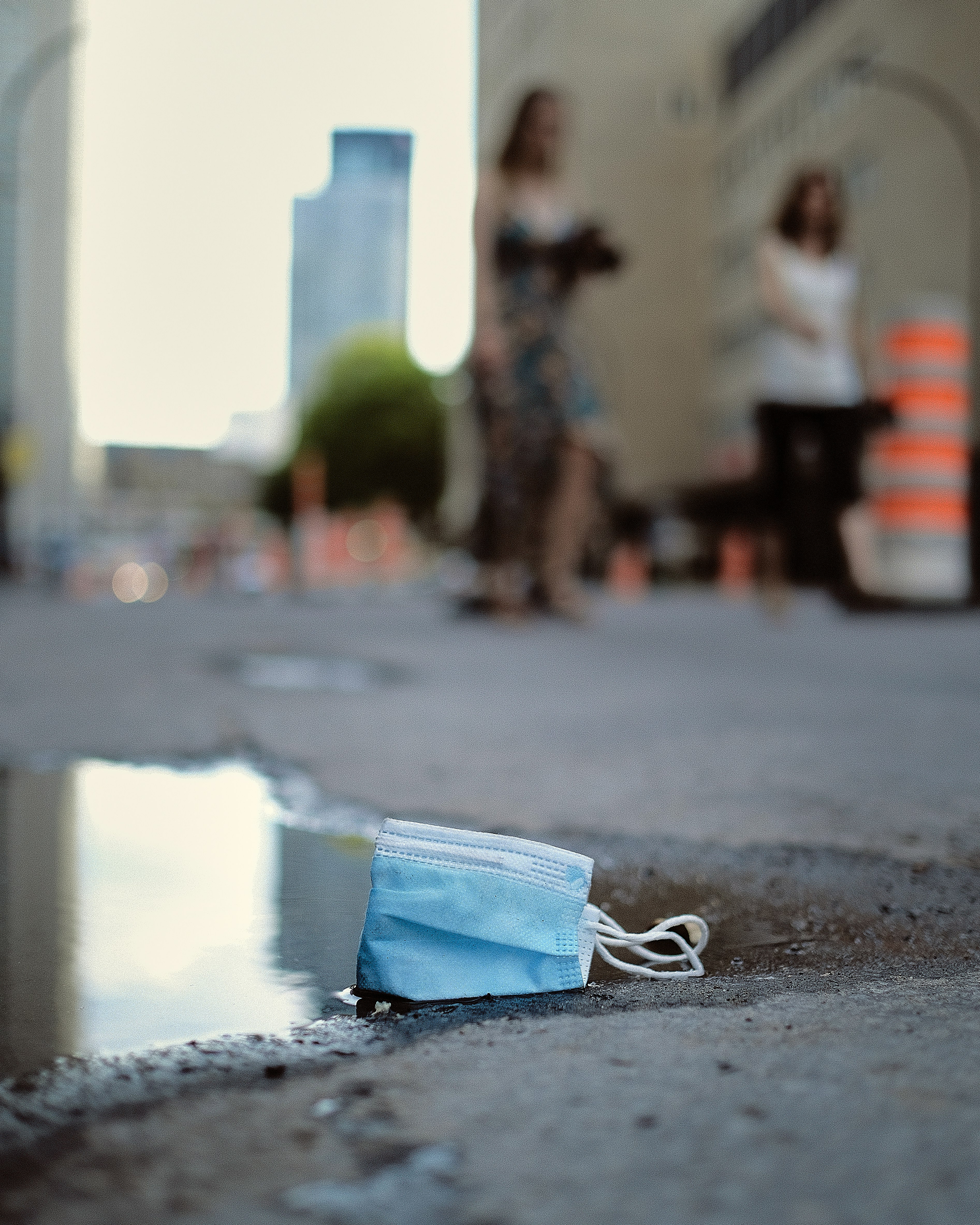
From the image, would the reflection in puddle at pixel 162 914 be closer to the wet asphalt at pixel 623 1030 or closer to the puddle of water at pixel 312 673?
the wet asphalt at pixel 623 1030

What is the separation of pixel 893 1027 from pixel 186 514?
7100 inches

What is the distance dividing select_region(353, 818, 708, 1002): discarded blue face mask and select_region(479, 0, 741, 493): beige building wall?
5103 centimetres

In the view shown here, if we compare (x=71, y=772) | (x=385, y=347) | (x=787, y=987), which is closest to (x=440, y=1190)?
(x=787, y=987)

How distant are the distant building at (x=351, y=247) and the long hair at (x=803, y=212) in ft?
239

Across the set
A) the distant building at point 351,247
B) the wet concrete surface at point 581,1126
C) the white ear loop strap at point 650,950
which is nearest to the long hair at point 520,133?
the white ear loop strap at point 650,950

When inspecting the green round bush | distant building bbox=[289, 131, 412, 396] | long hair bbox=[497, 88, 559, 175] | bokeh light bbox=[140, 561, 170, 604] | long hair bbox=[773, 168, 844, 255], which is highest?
distant building bbox=[289, 131, 412, 396]

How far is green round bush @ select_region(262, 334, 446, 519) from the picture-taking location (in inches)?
2504

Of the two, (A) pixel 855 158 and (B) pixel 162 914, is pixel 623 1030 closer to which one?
(B) pixel 162 914

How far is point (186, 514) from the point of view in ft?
583

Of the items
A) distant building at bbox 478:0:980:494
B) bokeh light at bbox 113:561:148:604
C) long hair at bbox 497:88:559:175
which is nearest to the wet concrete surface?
long hair at bbox 497:88:559:175

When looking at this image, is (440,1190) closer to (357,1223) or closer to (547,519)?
(357,1223)

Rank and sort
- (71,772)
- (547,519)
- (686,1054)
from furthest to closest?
1. (547,519)
2. (71,772)
3. (686,1054)

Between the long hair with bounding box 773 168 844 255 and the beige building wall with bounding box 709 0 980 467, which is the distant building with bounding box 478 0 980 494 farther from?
the long hair with bounding box 773 168 844 255

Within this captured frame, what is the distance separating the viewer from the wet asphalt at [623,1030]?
97cm
